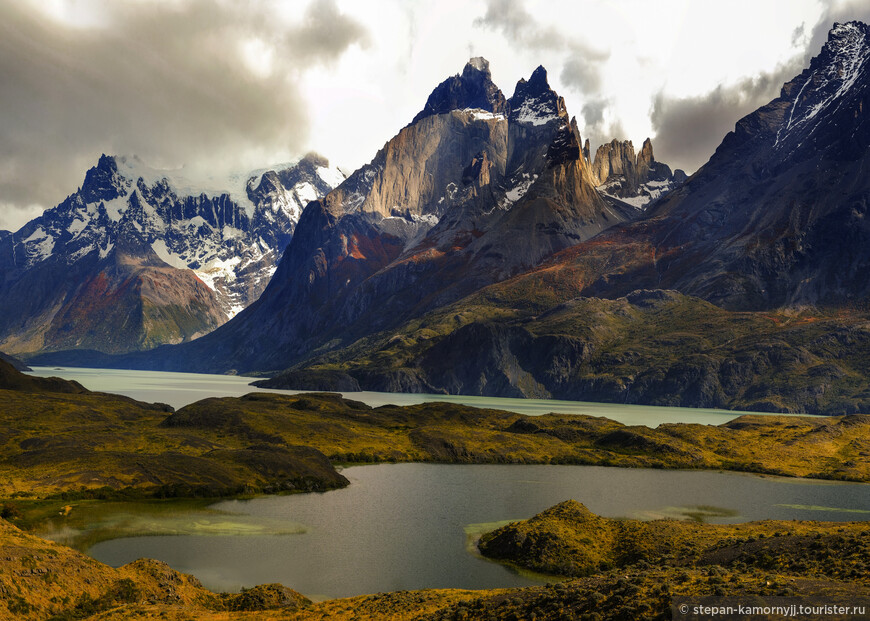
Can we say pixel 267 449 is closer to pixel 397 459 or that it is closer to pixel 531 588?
pixel 397 459

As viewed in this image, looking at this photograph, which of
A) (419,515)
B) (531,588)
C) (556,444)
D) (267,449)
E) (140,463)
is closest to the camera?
(531,588)

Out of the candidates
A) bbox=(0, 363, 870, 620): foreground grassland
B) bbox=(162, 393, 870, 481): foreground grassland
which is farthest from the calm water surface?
bbox=(162, 393, 870, 481): foreground grassland

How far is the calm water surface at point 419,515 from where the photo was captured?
244 feet

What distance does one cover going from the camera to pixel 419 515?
10281cm

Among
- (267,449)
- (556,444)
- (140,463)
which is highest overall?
(556,444)

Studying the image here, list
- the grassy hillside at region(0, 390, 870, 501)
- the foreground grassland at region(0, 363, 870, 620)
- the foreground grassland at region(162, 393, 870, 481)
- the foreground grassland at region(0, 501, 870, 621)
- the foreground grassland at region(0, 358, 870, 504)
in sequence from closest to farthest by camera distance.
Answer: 1. the foreground grassland at region(0, 501, 870, 621)
2. the foreground grassland at region(0, 363, 870, 620)
3. the foreground grassland at region(0, 358, 870, 504)
4. the grassy hillside at region(0, 390, 870, 501)
5. the foreground grassland at region(162, 393, 870, 481)

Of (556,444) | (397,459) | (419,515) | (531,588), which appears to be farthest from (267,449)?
(531,588)

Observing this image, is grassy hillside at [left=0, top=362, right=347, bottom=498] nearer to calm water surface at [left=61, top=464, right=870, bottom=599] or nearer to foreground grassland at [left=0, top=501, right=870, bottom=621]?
calm water surface at [left=61, top=464, right=870, bottom=599]

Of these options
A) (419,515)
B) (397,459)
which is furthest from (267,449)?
(419,515)

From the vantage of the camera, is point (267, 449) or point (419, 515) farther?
point (267, 449)

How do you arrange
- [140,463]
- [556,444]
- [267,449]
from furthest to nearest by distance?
1. [556,444]
2. [267,449]
3. [140,463]

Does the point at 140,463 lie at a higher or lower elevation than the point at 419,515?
higher

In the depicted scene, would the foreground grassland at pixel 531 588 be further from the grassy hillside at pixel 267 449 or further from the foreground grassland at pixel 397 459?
the grassy hillside at pixel 267 449

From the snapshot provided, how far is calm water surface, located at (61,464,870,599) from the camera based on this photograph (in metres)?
74.2
